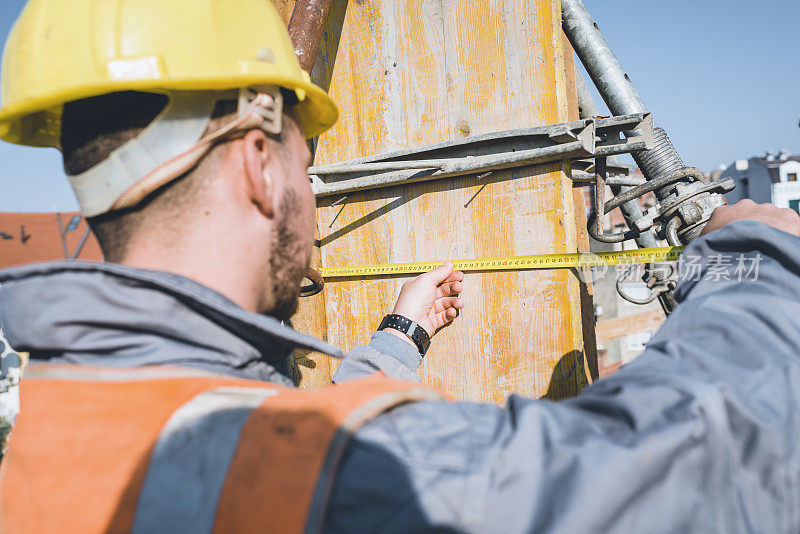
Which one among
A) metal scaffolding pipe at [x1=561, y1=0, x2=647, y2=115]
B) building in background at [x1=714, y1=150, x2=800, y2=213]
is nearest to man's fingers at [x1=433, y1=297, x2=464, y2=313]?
metal scaffolding pipe at [x1=561, y1=0, x2=647, y2=115]

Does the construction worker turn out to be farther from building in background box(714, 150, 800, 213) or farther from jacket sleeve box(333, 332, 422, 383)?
building in background box(714, 150, 800, 213)

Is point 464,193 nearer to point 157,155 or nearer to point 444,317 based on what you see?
point 444,317

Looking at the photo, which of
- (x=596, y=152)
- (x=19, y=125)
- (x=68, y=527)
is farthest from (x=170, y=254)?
(x=596, y=152)

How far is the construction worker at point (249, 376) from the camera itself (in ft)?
2.69

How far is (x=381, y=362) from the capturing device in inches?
82.5

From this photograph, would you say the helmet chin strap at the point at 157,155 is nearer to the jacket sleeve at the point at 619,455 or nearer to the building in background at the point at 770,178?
the jacket sleeve at the point at 619,455

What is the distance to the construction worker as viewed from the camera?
0.82 meters

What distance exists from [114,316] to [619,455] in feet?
3.22

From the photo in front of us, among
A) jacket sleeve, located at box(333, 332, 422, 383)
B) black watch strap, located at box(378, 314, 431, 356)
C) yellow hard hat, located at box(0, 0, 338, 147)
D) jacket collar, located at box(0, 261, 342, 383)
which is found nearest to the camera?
jacket collar, located at box(0, 261, 342, 383)

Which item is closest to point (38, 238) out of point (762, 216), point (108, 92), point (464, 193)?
point (464, 193)

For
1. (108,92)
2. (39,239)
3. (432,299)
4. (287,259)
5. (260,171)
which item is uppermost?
(39,239)

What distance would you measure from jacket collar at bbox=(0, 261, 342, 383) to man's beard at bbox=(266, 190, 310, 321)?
0.83 feet

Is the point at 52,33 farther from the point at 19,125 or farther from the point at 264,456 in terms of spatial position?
the point at 264,456

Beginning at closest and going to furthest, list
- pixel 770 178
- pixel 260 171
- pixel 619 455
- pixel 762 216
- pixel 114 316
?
1. pixel 619 455
2. pixel 114 316
3. pixel 260 171
4. pixel 762 216
5. pixel 770 178
